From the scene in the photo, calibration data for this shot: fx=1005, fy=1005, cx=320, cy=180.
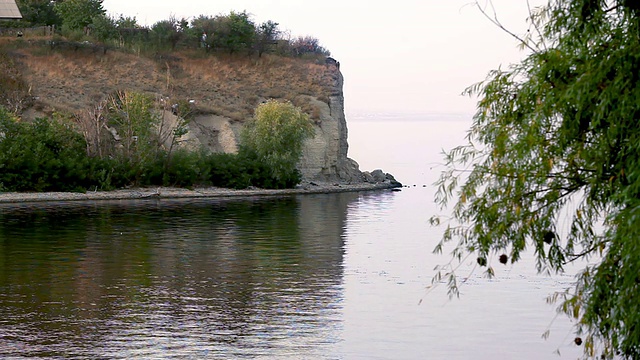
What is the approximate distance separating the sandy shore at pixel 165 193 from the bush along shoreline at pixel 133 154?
927 mm

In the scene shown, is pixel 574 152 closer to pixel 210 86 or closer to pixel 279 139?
pixel 279 139

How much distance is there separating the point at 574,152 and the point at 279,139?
46654 millimetres

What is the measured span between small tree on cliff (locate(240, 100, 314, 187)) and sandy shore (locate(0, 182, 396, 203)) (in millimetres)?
1309

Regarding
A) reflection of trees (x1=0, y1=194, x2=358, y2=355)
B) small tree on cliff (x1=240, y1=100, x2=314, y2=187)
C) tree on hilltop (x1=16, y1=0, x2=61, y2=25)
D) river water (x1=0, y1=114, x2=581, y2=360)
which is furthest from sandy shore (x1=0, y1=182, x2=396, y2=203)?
tree on hilltop (x1=16, y1=0, x2=61, y2=25)

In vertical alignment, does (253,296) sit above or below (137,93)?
below

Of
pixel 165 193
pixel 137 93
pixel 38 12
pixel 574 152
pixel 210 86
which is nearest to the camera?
pixel 574 152

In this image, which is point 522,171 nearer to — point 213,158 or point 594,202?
point 594,202

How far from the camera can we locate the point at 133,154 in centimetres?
5312

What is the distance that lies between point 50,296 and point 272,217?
19468mm

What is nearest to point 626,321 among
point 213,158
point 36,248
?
point 36,248

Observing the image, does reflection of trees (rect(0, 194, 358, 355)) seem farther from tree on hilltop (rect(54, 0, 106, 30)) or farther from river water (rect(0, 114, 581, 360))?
tree on hilltop (rect(54, 0, 106, 30))

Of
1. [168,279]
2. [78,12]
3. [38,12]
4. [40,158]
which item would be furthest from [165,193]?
[38,12]

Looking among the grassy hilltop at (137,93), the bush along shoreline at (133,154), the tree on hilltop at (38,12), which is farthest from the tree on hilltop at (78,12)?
the bush along shoreline at (133,154)

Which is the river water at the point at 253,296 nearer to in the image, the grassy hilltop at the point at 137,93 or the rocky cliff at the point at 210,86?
the grassy hilltop at the point at 137,93
